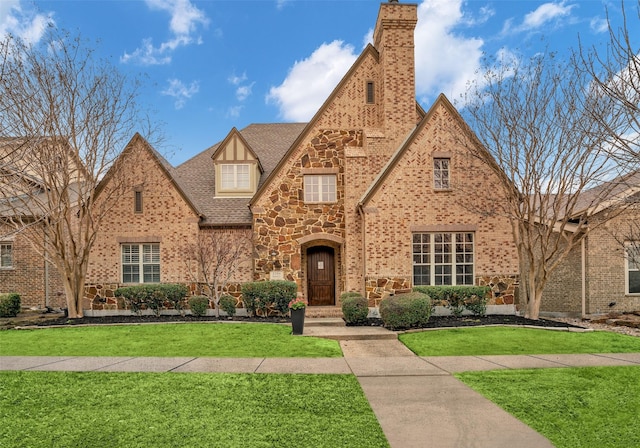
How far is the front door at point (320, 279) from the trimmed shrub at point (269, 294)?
1.99 meters

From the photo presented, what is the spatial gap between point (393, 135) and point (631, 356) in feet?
35.4

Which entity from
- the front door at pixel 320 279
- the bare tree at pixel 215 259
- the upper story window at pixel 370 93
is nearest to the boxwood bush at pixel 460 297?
the front door at pixel 320 279

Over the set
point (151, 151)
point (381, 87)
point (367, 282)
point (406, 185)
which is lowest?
point (367, 282)

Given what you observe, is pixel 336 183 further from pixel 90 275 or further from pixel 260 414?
pixel 260 414

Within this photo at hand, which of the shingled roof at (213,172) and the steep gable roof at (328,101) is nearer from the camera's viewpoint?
the steep gable roof at (328,101)

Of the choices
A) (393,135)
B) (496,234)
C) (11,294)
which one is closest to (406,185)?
(393,135)

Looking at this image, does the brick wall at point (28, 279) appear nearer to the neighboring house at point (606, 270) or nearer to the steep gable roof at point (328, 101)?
the steep gable roof at point (328, 101)

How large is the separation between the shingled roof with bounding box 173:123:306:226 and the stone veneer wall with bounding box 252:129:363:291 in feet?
3.83

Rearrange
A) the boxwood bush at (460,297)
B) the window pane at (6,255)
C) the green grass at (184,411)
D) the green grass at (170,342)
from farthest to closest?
the window pane at (6,255)
the boxwood bush at (460,297)
the green grass at (170,342)
the green grass at (184,411)

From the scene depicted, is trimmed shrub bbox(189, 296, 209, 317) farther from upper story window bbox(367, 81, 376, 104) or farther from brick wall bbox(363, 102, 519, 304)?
upper story window bbox(367, 81, 376, 104)

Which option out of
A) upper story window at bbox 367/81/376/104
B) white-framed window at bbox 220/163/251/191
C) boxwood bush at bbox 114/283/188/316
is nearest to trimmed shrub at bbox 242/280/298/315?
boxwood bush at bbox 114/283/188/316

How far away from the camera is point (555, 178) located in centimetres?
1536

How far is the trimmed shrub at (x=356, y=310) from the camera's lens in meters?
14.5

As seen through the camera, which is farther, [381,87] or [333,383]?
[381,87]
